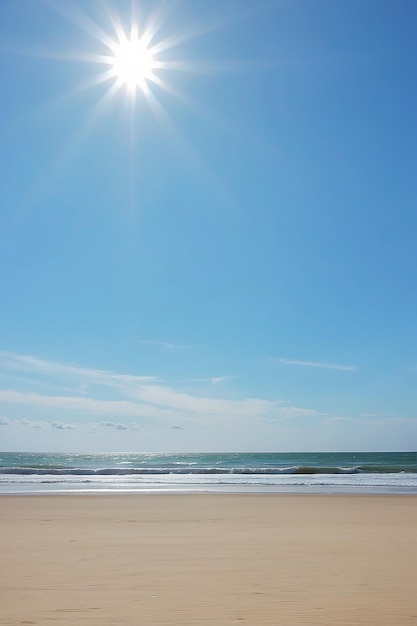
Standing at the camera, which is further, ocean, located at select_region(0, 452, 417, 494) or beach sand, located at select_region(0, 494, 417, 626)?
ocean, located at select_region(0, 452, 417, 494)

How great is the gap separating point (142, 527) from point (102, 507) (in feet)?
16.1

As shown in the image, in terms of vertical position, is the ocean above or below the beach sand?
above

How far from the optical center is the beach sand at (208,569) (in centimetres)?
511

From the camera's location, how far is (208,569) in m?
7.06

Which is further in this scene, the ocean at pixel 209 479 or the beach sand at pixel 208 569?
the ocean at pixel 209 479

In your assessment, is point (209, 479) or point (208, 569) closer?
point (208, 569)

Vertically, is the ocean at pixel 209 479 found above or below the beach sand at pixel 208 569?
above

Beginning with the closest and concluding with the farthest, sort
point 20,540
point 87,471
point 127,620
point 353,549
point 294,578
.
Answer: point 127,620
point 294,578
point 353,549
point 20,540
point 87,471

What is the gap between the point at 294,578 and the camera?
6523 millimetres

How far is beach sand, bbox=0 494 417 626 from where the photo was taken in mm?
5113

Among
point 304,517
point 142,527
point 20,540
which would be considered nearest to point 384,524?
point 304,517

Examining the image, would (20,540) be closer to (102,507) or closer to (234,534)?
(234,534)

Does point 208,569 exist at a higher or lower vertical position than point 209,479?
lower

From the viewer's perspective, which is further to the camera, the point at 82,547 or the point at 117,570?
the point at 82,547
